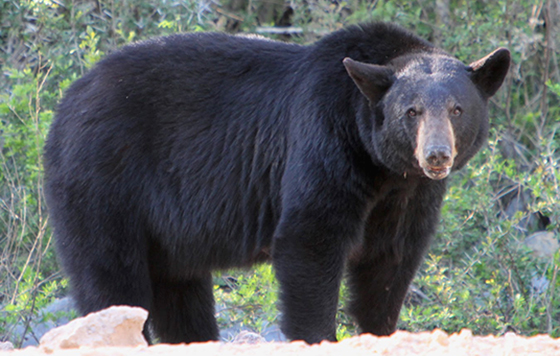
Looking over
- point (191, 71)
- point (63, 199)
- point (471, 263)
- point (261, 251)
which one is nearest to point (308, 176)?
point (261, 251)

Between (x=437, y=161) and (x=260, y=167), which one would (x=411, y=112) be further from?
(x=260, y=167)

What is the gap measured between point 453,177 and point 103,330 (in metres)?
4.53

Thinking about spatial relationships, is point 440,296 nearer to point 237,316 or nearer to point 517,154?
point 237,316

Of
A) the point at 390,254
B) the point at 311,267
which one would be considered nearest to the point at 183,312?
the point at 311,267

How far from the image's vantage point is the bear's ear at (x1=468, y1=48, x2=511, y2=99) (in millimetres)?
4672

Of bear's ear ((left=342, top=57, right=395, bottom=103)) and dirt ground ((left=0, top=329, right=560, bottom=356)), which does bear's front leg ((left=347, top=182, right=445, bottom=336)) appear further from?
dirt ground ((left=0, top=329, right=560, bottom=356))

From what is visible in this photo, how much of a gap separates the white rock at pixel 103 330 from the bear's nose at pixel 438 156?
60.0 inches

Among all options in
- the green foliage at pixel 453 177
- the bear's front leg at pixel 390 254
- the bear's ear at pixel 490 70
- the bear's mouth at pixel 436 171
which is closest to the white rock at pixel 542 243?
the green foliage at pixel 453 177

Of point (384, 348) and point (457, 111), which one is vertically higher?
point (457, 111)

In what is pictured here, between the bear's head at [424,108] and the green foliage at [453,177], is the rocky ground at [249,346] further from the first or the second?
the green foliage at [453,177]

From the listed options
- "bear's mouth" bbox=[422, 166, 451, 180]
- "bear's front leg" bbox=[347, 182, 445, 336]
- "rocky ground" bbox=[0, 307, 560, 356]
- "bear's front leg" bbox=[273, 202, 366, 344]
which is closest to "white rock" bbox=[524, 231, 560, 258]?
"bear's front leg" bbox=[347, 182, 445, 336]

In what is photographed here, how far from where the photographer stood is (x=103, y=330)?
354 cm

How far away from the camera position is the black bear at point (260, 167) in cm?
468

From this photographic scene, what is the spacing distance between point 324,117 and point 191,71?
88cm
